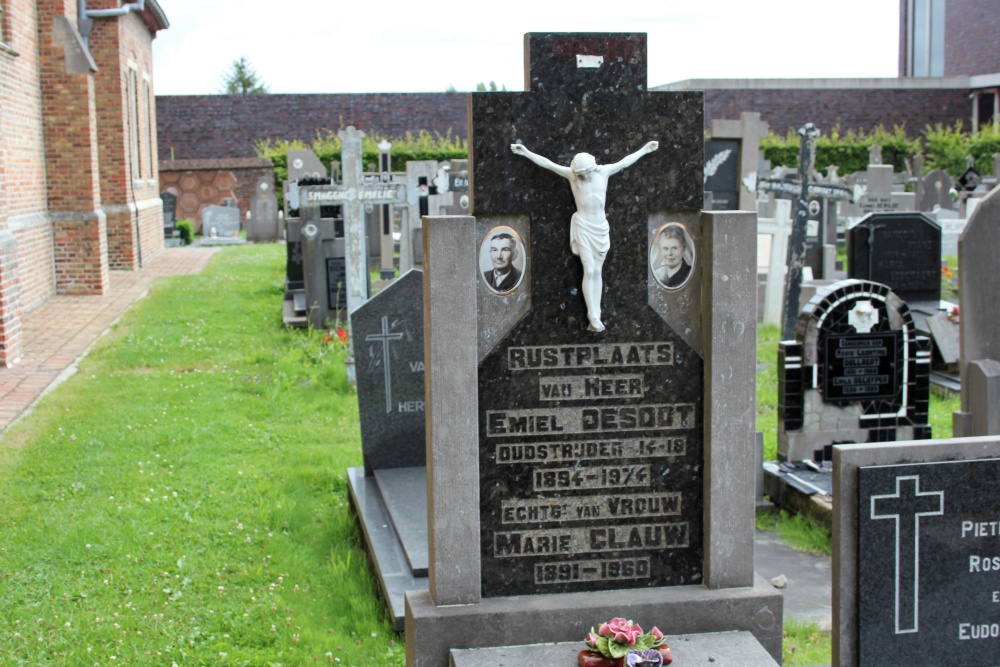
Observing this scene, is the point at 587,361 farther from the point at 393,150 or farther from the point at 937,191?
the point at 393,150

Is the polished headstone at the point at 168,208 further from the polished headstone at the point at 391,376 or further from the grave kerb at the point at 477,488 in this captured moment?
the grave kerb at the point at 477,488

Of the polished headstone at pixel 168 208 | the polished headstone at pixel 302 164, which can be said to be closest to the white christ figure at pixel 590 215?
the polished headstone at pixel 302 164

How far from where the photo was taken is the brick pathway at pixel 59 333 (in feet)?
30.3

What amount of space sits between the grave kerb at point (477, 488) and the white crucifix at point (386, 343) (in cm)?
281

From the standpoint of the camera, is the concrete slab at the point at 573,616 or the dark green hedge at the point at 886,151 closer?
the concrete slab at the point at 573,616

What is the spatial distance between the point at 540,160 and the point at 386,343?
126 inches

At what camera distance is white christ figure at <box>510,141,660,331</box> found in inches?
150

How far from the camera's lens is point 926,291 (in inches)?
422

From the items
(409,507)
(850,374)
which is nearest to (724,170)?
(850,374)

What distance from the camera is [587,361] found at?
3928 mm

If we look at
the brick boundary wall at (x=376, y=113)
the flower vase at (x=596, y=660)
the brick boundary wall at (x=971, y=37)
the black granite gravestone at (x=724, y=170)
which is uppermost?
the brick boundary wall at (x=971, y=37)

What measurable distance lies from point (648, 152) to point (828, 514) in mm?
3277

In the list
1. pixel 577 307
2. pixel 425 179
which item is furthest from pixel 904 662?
pixel 425 179

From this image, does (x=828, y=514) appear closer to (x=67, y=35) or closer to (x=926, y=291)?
(x=926, y=291)
